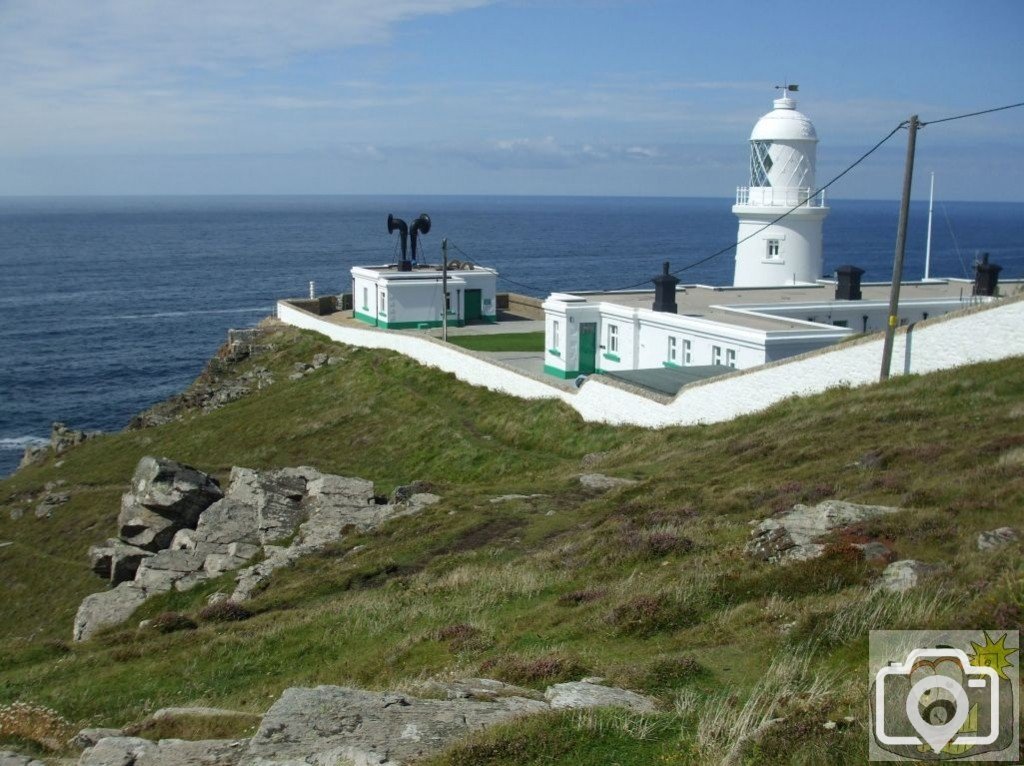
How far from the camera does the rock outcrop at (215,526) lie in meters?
21.3

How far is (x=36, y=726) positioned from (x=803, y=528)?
10.5m

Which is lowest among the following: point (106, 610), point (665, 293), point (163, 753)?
point (106, 610)

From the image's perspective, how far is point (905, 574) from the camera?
1103cm

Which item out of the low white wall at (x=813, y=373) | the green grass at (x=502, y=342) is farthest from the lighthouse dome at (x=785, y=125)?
the low white wall at (x=813, y=373)

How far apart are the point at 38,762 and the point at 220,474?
2546cm

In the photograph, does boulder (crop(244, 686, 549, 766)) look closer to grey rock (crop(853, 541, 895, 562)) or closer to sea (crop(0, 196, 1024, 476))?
grey rock (crop(853, 541, 895, 562))

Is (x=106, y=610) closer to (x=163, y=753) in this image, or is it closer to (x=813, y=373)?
(x=163, y=753)

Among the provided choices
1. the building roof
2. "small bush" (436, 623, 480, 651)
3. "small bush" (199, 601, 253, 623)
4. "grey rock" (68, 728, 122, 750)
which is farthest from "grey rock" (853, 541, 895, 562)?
the building roof

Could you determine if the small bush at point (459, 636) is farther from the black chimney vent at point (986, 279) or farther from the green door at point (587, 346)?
the black chimney vent at point (986, 279)

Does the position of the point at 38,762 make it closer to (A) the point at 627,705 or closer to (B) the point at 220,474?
(A) the point at 627,705

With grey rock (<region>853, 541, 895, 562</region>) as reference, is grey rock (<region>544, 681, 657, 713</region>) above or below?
below

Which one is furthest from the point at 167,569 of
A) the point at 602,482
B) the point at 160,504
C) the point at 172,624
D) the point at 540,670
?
the point at 540,670

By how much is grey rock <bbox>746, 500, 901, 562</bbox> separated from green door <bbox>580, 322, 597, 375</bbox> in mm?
23975

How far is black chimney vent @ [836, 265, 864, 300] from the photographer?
3925cm
